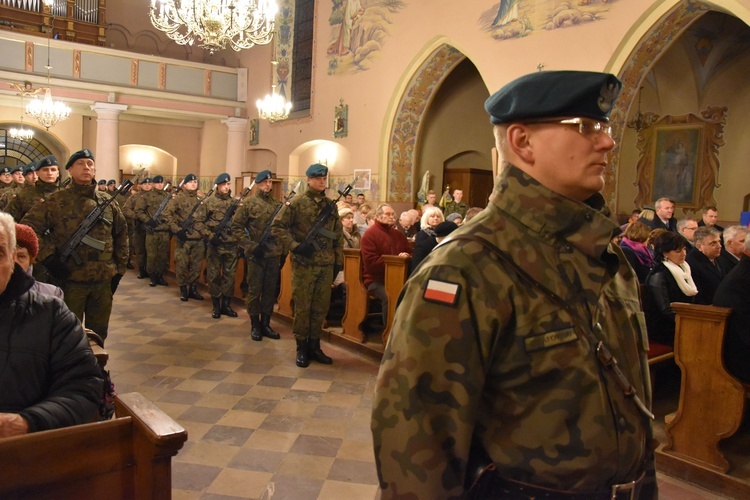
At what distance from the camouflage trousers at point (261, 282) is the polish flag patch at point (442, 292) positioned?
492cm

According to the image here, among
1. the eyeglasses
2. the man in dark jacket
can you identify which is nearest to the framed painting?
the eyeglasses

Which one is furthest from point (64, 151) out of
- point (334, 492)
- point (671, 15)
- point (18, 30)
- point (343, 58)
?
point (334, 492)

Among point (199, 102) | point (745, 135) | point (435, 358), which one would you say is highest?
point (199, 102)

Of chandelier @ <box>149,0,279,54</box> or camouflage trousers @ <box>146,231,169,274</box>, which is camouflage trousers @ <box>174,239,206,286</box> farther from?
chandelier @ <box>149,0,279,54</box>

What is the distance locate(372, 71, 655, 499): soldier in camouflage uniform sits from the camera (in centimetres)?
100

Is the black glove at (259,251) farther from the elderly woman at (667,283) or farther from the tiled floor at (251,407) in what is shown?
the elderly woman at (667,283)

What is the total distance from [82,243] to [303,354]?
1.96 metres

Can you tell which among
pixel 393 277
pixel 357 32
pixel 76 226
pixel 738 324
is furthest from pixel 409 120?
pixel 738 324

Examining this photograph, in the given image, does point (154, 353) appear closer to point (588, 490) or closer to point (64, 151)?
point (588, 490)

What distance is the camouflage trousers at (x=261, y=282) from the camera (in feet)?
19.0

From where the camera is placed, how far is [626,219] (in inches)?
398

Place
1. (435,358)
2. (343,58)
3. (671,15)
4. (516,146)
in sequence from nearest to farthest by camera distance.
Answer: (435,358)
(516,146)
(671,15)
(343,58)

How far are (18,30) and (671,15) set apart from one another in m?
15.3

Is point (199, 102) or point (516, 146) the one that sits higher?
point (199, 102)
